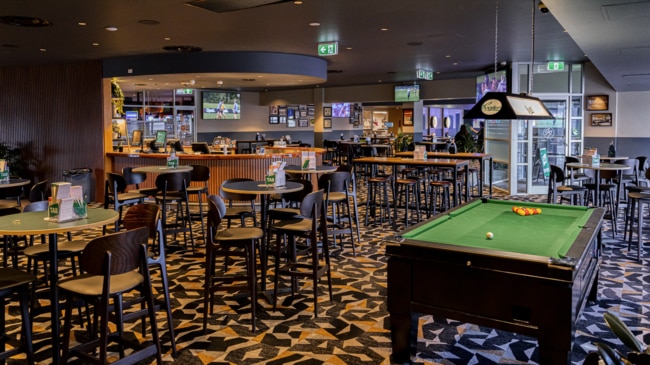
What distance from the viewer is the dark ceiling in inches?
230

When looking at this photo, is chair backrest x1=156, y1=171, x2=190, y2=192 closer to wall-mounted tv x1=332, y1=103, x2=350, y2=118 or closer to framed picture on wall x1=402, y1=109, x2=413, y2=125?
framed picture on wall x1=402, y1=109, x2=413, y2=125

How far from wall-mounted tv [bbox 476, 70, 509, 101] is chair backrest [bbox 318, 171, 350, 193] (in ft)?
19.1

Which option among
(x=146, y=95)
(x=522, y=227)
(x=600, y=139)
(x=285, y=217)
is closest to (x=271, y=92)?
(x=146, y=95)

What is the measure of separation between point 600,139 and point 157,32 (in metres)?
9.65

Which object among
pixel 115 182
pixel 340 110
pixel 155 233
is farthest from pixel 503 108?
pixel 340 110

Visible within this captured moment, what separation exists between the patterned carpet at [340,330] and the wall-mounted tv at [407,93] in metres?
11.6

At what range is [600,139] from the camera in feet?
37.9

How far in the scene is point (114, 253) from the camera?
288cm

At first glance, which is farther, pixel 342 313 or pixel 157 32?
pixel 157 32

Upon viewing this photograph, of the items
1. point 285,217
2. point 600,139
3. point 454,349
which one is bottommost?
point 454,349

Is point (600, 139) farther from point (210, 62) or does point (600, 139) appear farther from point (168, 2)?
point (168, 2)

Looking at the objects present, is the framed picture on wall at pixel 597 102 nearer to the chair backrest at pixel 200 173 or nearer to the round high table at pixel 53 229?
the chair backrest at pixel 200 173

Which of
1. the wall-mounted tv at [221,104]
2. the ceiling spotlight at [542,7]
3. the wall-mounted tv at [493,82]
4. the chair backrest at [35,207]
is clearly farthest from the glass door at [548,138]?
the wall-mounted tv at [221,104]

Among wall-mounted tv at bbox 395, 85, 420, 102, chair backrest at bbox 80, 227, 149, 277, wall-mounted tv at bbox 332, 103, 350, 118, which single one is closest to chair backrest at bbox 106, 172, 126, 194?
chair backrest at bbox 80, 227, 149, 277
